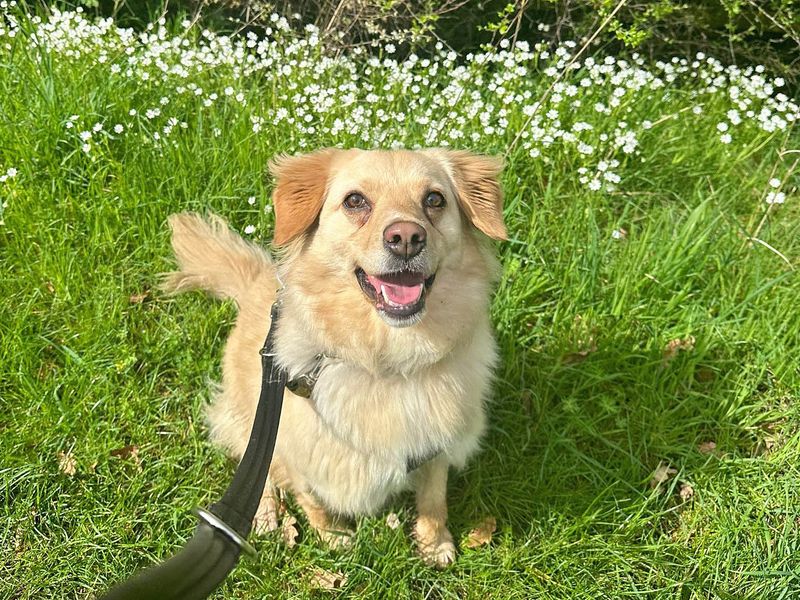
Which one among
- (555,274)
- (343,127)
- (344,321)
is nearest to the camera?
(344,321)

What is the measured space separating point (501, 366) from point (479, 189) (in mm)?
1018

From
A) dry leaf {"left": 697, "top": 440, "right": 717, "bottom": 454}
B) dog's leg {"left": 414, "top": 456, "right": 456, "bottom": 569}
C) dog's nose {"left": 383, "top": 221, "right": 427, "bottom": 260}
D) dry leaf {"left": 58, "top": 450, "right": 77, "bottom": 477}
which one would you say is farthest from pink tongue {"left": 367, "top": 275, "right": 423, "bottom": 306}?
dry leaf {"left": 697, "top": 440, "right": 717, "bottom": 454}

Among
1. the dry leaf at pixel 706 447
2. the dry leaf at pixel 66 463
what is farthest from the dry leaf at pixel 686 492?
the dry leaf at pixel 66 463

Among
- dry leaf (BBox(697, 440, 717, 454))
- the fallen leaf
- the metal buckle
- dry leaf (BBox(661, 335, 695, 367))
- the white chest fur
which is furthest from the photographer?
the fallen leaf

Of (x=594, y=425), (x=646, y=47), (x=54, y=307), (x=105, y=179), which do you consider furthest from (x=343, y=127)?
(x=646, y=47)

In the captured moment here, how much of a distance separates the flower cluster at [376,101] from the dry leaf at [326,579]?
2.15 meters

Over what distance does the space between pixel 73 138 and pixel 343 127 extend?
4.74 feet

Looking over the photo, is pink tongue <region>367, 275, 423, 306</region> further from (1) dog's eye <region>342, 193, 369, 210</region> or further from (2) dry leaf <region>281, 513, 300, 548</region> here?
(2) dry leaf <region>281, 513, 300, 548</region>

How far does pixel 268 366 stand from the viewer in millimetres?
2043

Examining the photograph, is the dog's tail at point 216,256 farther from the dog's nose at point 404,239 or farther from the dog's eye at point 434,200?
the dog's nose at point 404,239

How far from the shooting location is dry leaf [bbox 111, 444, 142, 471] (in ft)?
8.47

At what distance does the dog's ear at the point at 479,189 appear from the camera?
7.04 ft

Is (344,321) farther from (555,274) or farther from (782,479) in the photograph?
(782,479)

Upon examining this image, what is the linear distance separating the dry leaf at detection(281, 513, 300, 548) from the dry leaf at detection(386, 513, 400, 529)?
374mm
